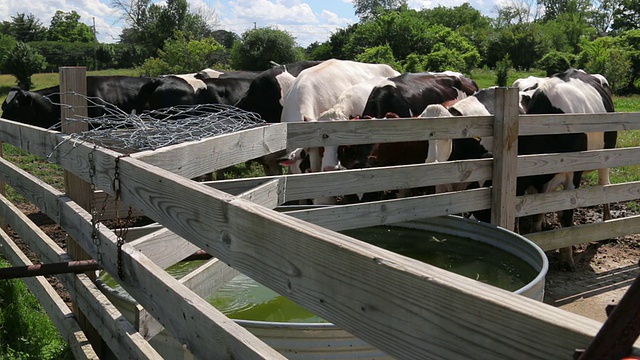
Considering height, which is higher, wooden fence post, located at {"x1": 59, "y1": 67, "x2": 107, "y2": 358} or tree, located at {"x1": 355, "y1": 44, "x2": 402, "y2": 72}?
tree, located at {"x1": 355, "y1": 44, "x2": 402, "y2": 72}

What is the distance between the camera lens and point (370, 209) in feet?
14.9

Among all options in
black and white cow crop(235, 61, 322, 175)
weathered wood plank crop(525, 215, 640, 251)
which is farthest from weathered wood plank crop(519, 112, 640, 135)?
black and white cow crop(235, 61, 322, 175)

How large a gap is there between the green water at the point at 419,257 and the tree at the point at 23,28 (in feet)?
284

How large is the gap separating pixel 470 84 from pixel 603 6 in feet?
263

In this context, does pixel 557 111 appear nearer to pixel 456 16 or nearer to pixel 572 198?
pixel 572 198

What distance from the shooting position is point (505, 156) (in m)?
5.21

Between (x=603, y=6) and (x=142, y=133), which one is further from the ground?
(x=603, y=6)

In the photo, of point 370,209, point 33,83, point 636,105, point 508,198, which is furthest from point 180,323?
point 33,83

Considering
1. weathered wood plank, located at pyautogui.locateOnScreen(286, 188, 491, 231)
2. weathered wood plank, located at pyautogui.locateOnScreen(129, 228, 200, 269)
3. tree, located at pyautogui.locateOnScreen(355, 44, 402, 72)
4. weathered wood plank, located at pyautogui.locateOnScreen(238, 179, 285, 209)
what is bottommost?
weathered wood plank, located at pyautogui.locateOnScreen(286, 188, 491, 231)

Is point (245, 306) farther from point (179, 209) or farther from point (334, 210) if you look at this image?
point (179, 209)

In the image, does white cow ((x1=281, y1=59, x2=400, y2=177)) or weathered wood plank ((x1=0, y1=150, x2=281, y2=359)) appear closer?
weathered wood plank ((x1=0, y1=150, x2=281, y2=359))

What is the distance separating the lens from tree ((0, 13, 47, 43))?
8162 cm

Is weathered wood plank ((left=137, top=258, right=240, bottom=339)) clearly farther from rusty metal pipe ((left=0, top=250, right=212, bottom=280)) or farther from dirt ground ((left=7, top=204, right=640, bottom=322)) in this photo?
dirt ground ((left=7, top=204, right=640, bottom=322))

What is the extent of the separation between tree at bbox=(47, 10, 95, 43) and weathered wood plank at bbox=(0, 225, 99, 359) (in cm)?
9938
